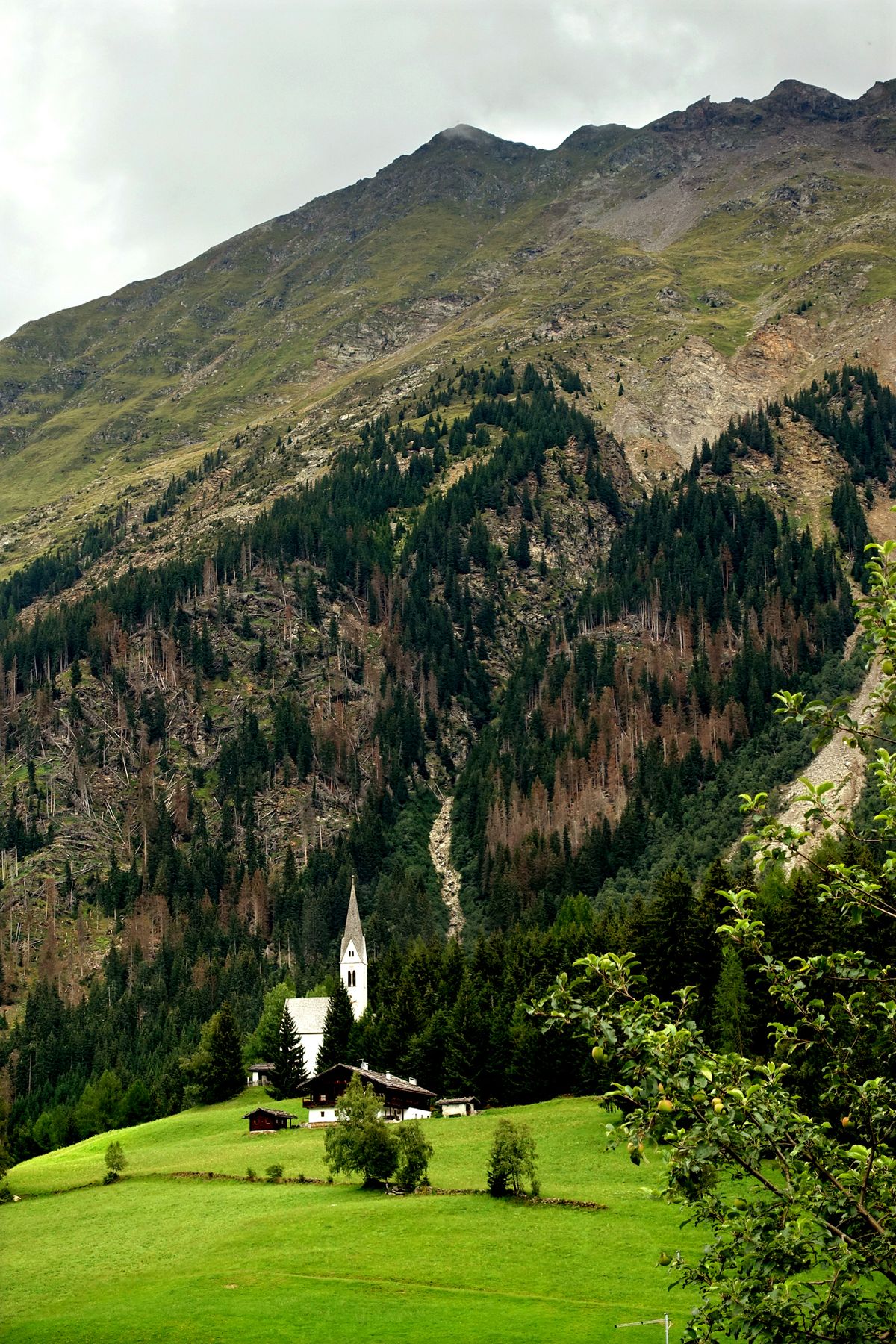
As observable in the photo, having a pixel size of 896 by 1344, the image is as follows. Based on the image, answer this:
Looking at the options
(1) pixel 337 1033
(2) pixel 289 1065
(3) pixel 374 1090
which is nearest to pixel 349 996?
(1) pixel 337 1033

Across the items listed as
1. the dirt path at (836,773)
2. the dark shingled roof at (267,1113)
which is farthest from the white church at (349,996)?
the dirt path at (836,773)

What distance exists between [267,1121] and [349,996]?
2470cm

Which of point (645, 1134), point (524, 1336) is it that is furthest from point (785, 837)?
point (524, 1336)

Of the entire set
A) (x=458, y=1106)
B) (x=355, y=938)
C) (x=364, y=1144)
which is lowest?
(x=458, y=1106)

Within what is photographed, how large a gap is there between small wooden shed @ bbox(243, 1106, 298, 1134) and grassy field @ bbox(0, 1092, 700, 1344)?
1266 centimetres

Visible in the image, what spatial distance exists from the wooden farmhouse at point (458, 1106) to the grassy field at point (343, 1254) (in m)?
10.5

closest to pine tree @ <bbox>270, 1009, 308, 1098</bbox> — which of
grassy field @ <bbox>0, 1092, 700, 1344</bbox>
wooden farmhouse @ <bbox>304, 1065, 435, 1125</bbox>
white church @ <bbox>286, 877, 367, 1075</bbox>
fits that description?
white church @ <bbox>286, 877, 367, 1075</bbox>

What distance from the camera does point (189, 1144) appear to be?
99562 mm

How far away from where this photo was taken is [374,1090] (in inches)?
3925

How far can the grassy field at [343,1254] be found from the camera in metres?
51.0

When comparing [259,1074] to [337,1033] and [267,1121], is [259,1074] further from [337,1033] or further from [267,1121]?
[267,1121]

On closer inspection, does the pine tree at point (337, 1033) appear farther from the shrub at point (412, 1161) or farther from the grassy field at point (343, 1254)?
the shrub at point (412, 1161)

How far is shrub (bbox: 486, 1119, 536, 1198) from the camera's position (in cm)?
6800

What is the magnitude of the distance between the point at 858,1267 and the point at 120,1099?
129 meters
